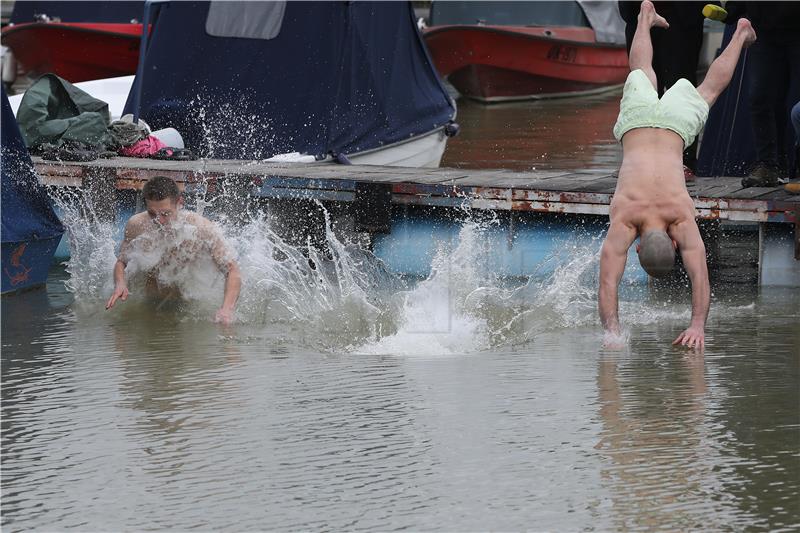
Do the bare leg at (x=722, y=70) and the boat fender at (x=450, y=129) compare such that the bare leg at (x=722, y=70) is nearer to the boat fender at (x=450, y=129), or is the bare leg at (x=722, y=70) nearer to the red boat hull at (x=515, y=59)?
the boat fender at (x=450, y=129)

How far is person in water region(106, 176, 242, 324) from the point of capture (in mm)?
8680

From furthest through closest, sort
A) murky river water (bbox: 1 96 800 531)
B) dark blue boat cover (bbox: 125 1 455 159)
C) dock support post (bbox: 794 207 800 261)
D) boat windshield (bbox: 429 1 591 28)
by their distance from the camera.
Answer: boat windshield (bbox: 429 1 591 28), dark blue boat cover (bbox: 125 1 455 159), dock support post (bbox: 794 207 800 261), murky river water (bbox: 1 96 800 531)

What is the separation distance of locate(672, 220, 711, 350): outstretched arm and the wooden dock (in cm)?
187

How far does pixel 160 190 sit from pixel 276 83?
3.82 metres

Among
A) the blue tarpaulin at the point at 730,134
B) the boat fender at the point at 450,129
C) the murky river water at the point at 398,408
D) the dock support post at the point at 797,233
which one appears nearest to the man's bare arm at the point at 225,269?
the murky river water at the point at 398,408

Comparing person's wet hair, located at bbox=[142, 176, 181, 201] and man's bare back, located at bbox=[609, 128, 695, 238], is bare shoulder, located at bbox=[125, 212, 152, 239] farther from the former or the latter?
man's bare back, located at bbox=[609, 128, 695, 238]

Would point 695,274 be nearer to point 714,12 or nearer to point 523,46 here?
point 714,12

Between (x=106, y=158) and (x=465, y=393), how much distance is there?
6038mm

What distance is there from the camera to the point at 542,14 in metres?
23.6

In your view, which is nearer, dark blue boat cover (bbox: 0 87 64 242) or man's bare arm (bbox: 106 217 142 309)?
man's bare arm (bbox: 106 217 142 309)

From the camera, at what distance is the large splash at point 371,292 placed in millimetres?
8273

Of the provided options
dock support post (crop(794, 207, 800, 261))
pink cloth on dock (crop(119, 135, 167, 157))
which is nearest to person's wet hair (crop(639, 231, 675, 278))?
dock support post (crop(794, 207, 800, 261))

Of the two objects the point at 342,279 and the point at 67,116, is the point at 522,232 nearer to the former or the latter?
the point at 342,279

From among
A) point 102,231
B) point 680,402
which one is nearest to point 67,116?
point 102,231
